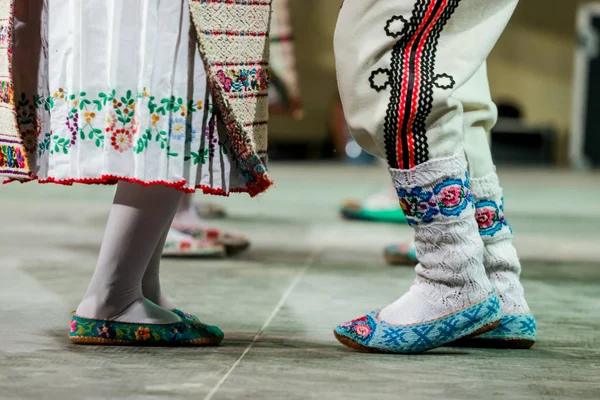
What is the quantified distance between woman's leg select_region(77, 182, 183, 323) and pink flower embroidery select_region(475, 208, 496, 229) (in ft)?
1.40

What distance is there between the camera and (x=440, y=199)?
1.33 m

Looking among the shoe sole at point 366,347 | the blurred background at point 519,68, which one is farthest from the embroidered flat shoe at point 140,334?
the blurred background at point 519,68

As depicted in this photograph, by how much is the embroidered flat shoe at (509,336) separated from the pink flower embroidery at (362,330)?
0.48 feet

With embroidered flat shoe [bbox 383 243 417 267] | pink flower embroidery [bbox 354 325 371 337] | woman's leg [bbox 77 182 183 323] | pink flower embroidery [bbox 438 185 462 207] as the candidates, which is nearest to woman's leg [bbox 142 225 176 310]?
woman's leg [bbox 77 182 183 323]

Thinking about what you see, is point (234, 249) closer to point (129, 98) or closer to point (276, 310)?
point (276, 310)

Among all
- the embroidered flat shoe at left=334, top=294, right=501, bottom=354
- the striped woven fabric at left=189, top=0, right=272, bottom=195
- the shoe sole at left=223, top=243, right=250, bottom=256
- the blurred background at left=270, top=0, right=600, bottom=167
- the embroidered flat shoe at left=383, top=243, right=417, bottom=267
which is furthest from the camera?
the blurred background at left=270, top=0, right=600, bottom=167

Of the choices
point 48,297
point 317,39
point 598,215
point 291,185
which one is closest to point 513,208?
point 598,215

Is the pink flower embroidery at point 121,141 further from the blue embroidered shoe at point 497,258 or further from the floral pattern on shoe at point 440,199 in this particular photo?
the blue embroidered shoe at point 497,258

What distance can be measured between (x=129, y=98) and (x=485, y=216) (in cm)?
53

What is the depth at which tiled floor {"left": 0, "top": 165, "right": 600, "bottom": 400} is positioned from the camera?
3.73 ft

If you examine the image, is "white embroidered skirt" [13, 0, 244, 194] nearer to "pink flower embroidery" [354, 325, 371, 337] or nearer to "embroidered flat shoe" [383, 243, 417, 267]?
"pink flower embroidery" [354, 325, 371, 337]

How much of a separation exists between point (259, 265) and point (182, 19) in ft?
3.49

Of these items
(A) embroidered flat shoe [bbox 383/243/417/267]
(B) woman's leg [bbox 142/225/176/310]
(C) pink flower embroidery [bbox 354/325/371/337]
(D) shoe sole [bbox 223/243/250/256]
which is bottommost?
(D) shoe sole [bbox 223/243/250/256]

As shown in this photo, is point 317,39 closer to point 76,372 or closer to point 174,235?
point 174,235
